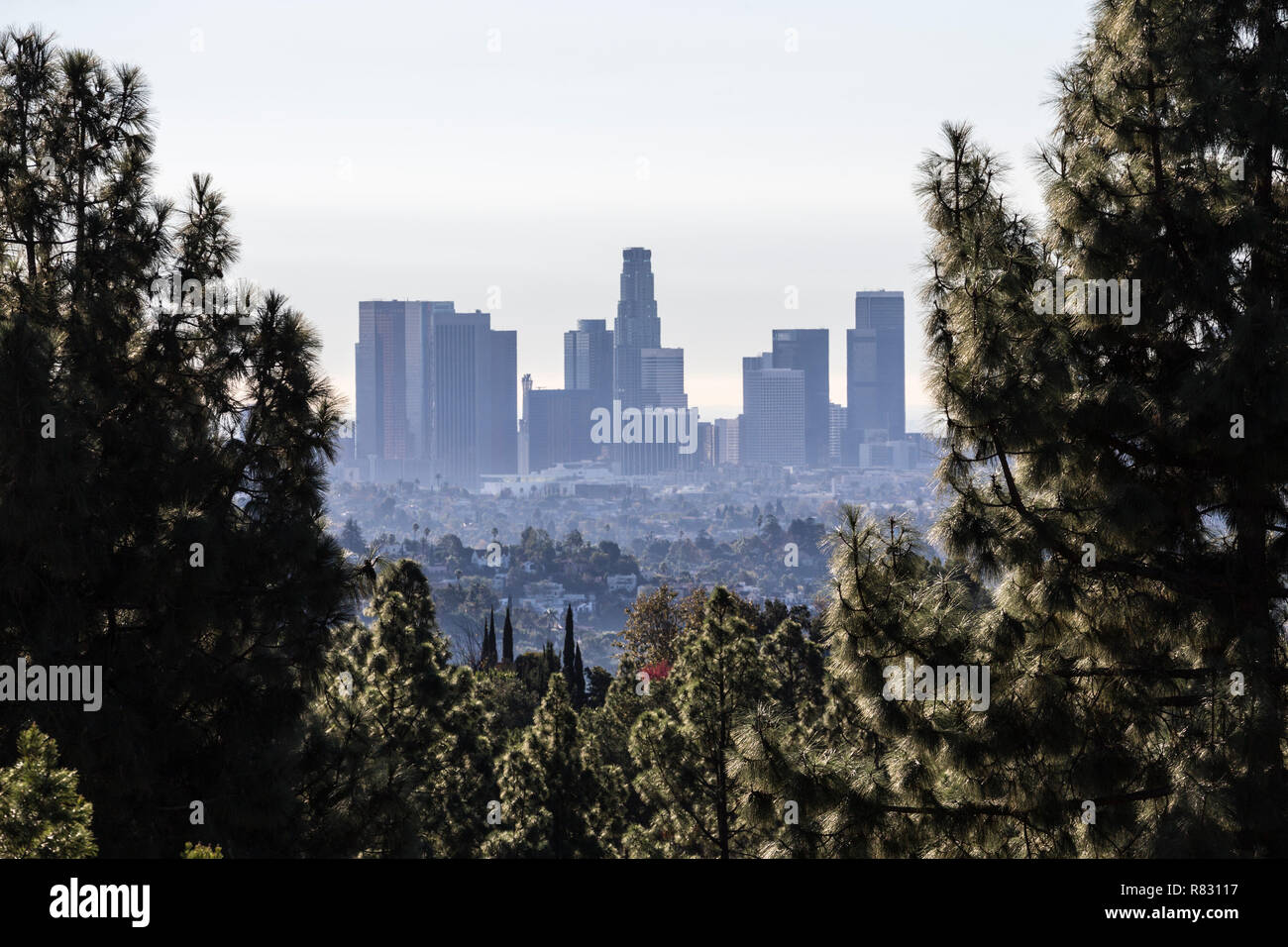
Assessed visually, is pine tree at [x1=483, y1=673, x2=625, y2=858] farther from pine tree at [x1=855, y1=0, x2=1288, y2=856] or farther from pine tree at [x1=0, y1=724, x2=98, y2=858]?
pine tree at [x1=0, y1=724, x2=98, y2=858]

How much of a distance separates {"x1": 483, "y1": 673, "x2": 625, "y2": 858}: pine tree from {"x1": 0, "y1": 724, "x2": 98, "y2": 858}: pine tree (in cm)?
1182

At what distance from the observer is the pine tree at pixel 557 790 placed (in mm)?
16766

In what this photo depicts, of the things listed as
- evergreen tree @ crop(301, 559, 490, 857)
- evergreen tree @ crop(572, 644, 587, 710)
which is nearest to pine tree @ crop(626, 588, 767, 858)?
evergreen tree @ crop(301, 559, 490, 857)

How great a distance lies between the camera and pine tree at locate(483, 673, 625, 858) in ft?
55.0

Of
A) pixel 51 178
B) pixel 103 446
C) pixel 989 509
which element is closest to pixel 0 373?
pixel 103 446

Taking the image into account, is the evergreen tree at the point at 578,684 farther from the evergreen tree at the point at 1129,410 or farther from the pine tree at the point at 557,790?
the evergreen tree at the point at 1129,410

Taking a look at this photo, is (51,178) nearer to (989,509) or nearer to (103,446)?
(103,446)

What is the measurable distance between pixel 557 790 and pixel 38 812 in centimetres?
1260

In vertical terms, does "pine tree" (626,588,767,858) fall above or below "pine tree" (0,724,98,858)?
below

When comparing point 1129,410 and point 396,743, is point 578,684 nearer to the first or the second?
point 396,743

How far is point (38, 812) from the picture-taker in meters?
4.97

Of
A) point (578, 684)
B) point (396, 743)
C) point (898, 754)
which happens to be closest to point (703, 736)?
point (396, 743)
